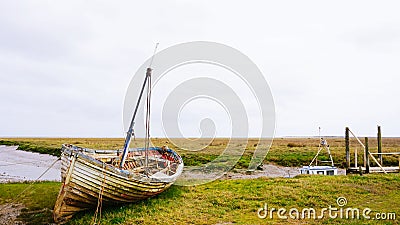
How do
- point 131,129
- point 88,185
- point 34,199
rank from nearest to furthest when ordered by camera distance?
point 88,185 < point 131,129 < point 34,199

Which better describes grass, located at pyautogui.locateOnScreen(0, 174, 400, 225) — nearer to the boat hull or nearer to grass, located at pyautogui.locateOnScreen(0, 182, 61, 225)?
grass, located at pyautogui.locateOnScreen(0, 182, 61, 225)

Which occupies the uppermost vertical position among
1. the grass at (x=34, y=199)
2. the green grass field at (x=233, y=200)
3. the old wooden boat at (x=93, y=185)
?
the old wooden boat at (x=93, y=185)

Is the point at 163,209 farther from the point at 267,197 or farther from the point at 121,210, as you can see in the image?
the point at 267,197

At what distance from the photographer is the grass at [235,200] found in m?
9.77

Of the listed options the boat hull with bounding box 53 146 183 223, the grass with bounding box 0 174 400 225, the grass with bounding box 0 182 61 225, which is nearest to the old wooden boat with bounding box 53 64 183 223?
the boat hull with bounding box 53 146 183 223

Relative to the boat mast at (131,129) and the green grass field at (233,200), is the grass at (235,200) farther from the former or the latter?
the boat mast at (131,129)

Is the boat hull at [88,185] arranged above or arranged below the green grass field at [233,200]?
above

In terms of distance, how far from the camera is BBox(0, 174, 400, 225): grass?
9.77 metres

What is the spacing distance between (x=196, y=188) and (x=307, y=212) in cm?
564

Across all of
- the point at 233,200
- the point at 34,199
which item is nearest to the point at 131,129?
the point at 233,200

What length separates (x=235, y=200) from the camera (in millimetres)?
11945

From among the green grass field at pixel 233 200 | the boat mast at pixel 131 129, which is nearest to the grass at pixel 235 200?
the green grass field at pixel 233 200

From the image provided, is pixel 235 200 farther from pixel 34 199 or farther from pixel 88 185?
pixel 34 199

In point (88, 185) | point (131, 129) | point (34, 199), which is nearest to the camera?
point (88, 185)
